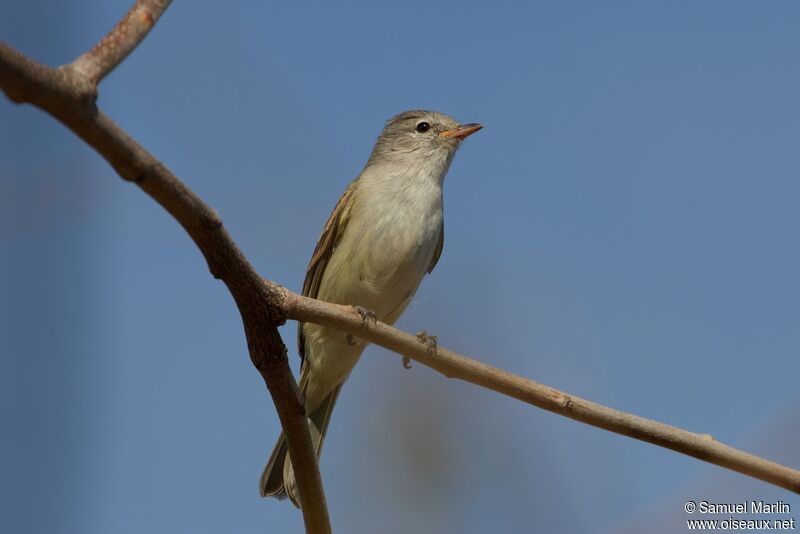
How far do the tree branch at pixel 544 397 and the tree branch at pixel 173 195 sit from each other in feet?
0.59

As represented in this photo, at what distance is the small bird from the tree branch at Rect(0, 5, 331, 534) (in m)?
2.21

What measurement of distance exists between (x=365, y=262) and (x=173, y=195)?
12.0 feet

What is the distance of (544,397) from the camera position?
3.96 metres

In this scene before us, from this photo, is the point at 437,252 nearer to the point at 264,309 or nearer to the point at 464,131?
the point at 464,131

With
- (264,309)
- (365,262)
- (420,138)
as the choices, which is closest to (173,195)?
(264,309)

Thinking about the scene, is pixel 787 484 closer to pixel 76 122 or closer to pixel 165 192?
pixel 165 192

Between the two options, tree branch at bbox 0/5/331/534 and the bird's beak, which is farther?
the bird's beak

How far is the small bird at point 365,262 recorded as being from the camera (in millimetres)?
6820

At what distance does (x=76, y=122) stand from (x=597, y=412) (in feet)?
7.51

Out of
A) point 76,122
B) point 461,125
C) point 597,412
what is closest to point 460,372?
point 597,412

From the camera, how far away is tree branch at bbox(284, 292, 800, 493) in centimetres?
349

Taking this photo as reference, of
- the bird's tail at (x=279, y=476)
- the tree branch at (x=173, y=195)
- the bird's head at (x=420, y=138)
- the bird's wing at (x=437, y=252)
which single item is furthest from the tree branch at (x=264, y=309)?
the bird's head at (x=420, y=138)

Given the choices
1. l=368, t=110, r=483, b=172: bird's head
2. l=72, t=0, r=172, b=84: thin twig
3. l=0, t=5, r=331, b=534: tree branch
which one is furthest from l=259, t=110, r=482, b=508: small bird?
l=72, t=0, r=172, b=84: thin twig

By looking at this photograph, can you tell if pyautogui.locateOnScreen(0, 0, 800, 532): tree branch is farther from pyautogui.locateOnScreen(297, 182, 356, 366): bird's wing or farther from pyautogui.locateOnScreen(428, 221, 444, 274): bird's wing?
pyautogui.locateOnScreen(428, 221, 444, 274): bird's wing
